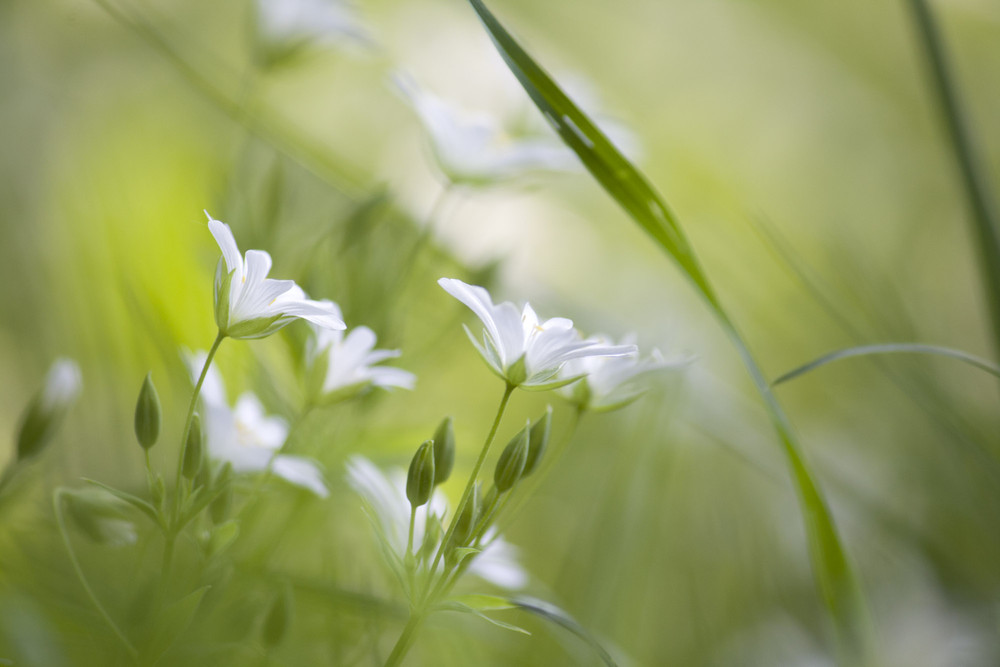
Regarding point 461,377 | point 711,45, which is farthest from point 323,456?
A: point 711,45

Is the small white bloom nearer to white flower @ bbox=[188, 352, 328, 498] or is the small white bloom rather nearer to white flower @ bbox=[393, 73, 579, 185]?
white flower @ bbox=[188, 352, 328, 498]

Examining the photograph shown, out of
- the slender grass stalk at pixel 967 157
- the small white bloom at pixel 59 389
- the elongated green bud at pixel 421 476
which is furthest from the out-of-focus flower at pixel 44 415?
the slender grass stalk at pixel 967 157

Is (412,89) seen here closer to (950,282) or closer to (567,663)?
(567,663)

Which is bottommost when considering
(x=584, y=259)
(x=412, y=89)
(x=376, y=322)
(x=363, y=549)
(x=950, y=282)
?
(x=363, y=549)

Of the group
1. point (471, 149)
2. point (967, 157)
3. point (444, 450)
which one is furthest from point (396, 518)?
point (967, 157)

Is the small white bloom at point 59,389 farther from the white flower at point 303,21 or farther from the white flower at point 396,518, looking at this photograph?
the white flower at point 303,21

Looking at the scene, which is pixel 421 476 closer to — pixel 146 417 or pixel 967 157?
pixel 146 417

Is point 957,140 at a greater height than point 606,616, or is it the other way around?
point 957,140
